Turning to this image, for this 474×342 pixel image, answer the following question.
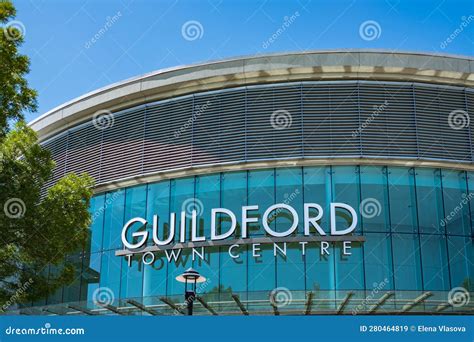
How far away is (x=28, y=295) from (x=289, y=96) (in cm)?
1213

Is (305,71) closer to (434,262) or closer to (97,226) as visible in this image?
(434,262)

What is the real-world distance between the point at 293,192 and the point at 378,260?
3623 mm

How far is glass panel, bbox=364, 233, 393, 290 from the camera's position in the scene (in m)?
20.2

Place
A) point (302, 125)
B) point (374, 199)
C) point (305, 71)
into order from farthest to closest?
1. point (305, 71)
2. point (302, 125)
3. point (374, 199)

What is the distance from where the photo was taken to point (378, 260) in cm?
2052

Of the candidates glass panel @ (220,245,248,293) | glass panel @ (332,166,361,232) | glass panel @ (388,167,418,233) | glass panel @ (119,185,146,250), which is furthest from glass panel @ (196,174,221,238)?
glass panel @ (388,167,418,233)

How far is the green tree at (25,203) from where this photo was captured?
13.0 meters

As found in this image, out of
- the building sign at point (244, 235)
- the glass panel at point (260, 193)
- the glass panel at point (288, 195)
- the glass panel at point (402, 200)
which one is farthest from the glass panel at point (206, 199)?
the glass panel at point (402, 200)

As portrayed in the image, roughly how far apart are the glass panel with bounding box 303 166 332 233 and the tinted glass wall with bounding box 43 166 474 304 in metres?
0.03

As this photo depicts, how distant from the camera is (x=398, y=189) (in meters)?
21.5

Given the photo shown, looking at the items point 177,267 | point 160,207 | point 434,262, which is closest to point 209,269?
point 177,267

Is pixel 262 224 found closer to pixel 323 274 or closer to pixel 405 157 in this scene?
pixel 323 274

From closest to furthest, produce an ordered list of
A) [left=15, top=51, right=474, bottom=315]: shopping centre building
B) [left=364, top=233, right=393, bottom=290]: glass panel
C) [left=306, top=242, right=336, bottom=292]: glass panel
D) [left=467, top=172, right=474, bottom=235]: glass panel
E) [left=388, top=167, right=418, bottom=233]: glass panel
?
[left=364, top=233, right=393, bottom=290]: glass panel < [left=306, top=242, right=336, bottom=292]: glass panel < [left=15, top=51, right=474, bottom=315]: shopping centre building < [left=388, top=167, right=418, bottom=233]: glass panel < [left=467, top=172, right=474, bottom=235]: glass panel

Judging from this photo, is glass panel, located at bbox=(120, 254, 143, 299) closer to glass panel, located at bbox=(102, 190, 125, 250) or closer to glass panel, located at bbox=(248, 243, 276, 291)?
glass panel, located at bbox=(102, 190, 125, 250)
